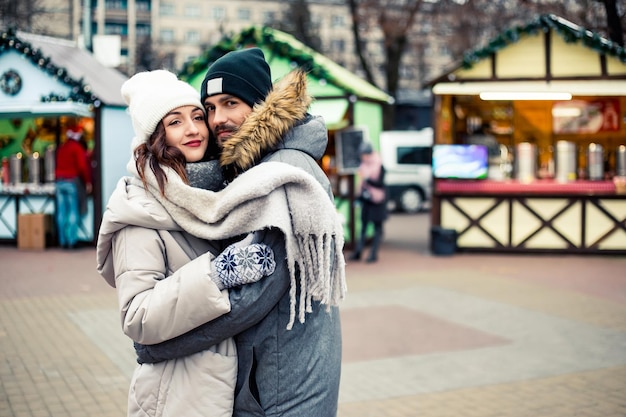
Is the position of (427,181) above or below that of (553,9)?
below

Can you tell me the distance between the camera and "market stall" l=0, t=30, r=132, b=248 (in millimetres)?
14508

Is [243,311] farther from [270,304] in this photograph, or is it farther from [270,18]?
[270,18]

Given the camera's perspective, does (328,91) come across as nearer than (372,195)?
No

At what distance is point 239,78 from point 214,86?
8cm

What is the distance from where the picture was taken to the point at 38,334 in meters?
7.37

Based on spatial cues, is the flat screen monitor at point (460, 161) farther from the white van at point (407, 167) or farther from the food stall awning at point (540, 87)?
the white van at point (407, 167)

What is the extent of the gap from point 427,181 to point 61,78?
1194cm

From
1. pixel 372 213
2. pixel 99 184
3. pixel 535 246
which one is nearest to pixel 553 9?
pixel 535 246

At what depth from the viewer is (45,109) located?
14391 mm

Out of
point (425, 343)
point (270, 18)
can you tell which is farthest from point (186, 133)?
point (270, 18)

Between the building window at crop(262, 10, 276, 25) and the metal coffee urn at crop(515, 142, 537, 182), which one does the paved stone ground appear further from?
the building window at crop(262, 10, 276, 25)

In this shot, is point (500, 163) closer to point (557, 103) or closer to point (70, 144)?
point (557, 103)

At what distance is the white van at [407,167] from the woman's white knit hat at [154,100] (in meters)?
19.7

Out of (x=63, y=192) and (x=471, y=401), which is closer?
(x=471, y=401)
